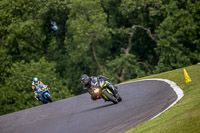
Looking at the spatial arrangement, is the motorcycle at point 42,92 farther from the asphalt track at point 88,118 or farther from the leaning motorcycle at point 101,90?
the leaning motorcycle at point 101,90

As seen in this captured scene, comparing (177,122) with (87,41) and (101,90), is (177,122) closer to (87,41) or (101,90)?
(101,90)

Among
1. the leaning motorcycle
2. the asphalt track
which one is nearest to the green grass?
the asphalt track

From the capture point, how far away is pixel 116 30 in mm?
46219

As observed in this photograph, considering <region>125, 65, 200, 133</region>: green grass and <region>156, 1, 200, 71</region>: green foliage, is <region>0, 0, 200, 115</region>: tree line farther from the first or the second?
<region>125, 65, 200, 133</region>: green grass

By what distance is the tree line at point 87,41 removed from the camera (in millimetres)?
39438

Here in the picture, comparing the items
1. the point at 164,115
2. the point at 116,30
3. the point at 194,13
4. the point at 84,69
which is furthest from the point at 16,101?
the point at 164,115

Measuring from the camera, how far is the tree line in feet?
129

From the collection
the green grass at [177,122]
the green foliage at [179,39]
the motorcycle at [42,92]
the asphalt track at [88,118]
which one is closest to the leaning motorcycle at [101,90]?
the asphalt track at [88,118]

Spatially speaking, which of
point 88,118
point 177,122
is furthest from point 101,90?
point 177,122

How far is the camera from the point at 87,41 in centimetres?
4278

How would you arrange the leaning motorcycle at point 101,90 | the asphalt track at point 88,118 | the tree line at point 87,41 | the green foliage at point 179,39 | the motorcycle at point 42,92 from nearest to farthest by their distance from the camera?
1. the asphalt track at point 88,118
2. the leaning motorcycle at point 101,90
3. the motorcycle at point 42,92
4. the green foliage at point 179,39
5. the tree line at point 87,41

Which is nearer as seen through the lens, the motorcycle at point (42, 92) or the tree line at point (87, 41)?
the motorcycle at point (42, 92)

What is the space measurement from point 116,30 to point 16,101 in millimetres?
13579

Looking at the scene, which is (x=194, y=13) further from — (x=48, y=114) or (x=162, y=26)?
(x=48, y=114)
